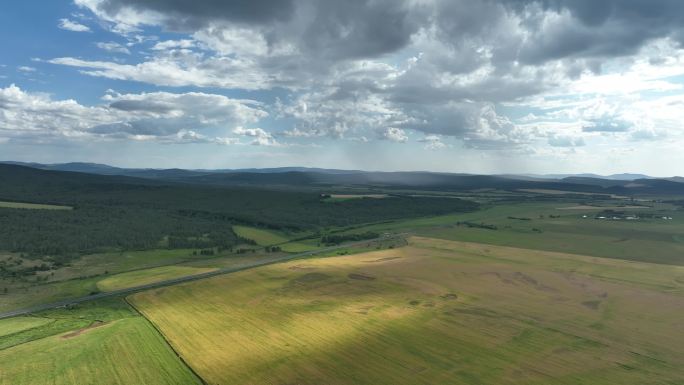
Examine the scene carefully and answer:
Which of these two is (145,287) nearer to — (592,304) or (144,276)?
(144,276)

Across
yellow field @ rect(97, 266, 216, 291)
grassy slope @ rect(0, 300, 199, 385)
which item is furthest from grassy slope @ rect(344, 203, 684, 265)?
grassy slope @ rect(0, 300, 199, 385)

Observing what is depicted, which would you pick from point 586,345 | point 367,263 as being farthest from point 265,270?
point 586,345

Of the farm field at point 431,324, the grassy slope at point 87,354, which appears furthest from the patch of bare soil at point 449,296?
the grassy slope at point 87,354

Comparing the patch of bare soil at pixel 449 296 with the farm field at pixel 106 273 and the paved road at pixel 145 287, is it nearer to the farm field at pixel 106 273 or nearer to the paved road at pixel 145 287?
the paved road at pixel 145 287

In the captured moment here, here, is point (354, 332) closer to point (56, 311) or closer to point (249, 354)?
point (249, 354)

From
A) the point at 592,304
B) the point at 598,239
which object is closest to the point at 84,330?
the point at 592,304

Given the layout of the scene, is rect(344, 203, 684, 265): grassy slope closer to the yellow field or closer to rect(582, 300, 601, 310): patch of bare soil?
rect(582, 300, 601, 310): patch of bare soil

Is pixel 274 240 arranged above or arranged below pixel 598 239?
below
